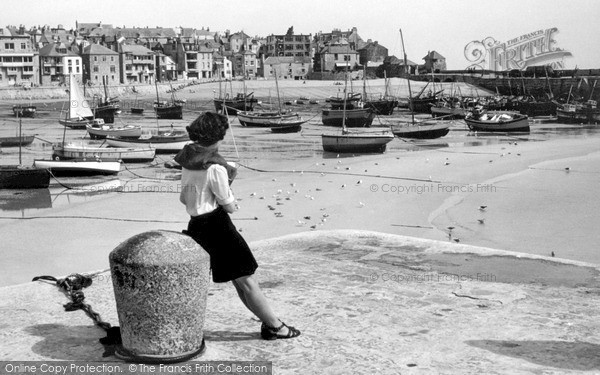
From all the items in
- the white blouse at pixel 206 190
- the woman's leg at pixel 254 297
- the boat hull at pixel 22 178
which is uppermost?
the white blouse at pixel 206 190

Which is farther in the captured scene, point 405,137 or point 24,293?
point 405,137

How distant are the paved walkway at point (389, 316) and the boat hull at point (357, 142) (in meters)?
25.4

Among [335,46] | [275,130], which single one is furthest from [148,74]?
[275,130]

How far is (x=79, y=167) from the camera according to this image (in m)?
26.5

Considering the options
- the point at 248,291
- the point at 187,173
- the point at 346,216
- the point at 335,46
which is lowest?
the point at 346,216

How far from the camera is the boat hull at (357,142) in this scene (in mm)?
34562

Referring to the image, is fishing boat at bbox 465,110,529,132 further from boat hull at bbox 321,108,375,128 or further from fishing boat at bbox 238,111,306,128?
fishing boat at bbox 238,111,306,128

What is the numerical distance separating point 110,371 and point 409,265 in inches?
167

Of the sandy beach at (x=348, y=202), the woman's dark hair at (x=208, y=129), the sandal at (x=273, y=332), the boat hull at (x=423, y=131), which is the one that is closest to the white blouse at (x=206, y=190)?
the woman's dark hair at (x=208, y=129)

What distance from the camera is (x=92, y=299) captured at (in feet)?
23.9

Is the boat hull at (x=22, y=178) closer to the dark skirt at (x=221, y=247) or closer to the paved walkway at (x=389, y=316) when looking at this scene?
the paved walkway at (x=389, y=316)

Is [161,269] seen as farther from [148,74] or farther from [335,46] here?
[335,46]

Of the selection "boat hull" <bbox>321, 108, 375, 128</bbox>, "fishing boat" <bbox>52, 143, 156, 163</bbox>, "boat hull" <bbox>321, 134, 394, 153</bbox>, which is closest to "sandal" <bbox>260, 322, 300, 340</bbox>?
"fishing boat" <bbox>52, 143, 156, 163</bbox>

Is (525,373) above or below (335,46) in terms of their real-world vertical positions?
below
